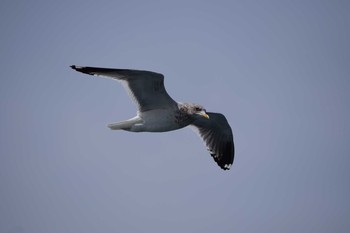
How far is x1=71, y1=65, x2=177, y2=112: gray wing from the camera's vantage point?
302 inches

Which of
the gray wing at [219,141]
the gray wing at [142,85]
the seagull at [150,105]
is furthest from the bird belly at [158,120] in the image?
the gray wing at [219,141]

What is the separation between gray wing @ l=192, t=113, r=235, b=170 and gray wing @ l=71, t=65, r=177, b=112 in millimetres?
1991

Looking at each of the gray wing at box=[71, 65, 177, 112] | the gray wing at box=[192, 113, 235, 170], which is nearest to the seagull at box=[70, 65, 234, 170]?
the gray wing at box=[71, 65, 177, 112]

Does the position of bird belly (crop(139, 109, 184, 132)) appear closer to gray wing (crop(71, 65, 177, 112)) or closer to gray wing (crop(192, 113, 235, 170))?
gray wing (crop(71, 65, 177, 112))

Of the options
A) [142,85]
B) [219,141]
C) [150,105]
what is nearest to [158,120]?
[150,105]

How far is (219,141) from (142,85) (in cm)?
298

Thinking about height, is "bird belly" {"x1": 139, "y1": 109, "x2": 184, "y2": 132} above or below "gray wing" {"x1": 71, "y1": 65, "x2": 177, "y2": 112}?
below

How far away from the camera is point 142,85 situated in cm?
812

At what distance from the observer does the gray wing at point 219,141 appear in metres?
10.3

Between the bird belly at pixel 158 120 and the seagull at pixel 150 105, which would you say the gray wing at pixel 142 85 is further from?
the bird belly at pixel 158 120

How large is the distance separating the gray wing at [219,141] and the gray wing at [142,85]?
1991 millimetres

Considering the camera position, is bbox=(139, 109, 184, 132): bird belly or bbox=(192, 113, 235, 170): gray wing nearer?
bbox=(139, 109, 184, 132): bird belly

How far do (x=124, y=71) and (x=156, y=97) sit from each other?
0.92 m

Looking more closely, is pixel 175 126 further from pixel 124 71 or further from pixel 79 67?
pixel 79 67
